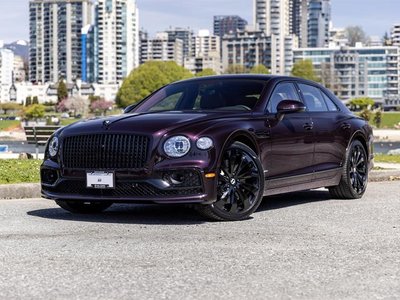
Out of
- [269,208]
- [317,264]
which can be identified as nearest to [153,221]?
[269,208]

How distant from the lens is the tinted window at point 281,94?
8.96 m

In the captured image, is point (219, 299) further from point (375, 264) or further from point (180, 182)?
point (180, 182)

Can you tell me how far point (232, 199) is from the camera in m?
7.96

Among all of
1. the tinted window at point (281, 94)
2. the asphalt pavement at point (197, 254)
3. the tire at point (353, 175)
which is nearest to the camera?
the asphalt pavement at point (197, 254)

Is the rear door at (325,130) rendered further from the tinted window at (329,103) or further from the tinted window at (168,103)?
the tinted window at (168,103)

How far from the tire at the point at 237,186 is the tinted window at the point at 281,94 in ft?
3.07

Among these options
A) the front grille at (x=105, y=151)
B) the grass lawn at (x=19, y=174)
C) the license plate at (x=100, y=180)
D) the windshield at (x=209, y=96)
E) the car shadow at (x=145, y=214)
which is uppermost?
the windshield at (x=209, y=96)

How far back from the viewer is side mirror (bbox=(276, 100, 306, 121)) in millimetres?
8852

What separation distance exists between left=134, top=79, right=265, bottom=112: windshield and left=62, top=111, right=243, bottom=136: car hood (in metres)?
0.47

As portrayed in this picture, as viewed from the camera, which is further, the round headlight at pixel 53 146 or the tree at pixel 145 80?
the tree at pixel 145 80

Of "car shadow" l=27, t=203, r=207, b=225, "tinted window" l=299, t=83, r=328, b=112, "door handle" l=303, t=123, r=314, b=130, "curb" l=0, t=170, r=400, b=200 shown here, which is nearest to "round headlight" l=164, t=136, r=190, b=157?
"car shadow" l=27, t=203, r=207, b=225

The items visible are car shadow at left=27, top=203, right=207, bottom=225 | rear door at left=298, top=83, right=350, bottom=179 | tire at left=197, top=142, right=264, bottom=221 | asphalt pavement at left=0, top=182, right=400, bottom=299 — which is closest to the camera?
asphalt pavement at left=0, top=182, right=400, bottom=299

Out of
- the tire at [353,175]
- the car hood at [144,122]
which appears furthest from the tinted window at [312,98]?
the car hood at [144,122]

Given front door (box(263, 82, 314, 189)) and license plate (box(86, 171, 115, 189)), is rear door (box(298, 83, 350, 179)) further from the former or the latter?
license plate (box(86, 171, 115, 189))
